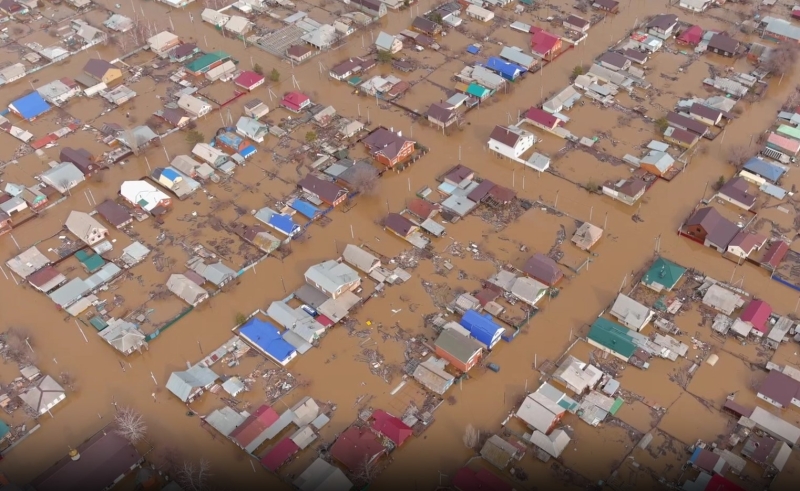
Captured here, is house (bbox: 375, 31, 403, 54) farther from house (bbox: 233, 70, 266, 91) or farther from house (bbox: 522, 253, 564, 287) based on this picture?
house (bbox: 522, 253, 564, 287)

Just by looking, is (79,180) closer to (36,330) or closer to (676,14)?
(36,330)

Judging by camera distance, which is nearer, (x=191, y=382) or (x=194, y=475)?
(x=194, y=475)

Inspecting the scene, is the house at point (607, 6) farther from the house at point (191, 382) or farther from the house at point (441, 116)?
the house at point (191, 382)

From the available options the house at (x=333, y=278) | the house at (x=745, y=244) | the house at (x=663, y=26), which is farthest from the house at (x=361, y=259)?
the house at (x=663, y=26)

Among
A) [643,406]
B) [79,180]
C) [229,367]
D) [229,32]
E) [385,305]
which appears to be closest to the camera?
[643,406]

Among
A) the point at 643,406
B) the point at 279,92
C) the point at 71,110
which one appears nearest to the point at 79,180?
the point at 71,110

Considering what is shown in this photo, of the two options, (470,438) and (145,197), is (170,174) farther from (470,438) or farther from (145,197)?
(470,438)

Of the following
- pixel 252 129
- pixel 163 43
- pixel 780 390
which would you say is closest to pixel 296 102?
pixel 252 129
